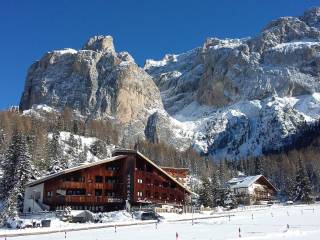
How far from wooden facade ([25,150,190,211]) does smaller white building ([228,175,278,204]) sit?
32.6 m

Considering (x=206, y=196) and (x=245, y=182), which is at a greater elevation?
(x=245, y=182)

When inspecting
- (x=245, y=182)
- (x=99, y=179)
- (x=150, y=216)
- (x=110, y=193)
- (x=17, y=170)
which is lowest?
(x=150, y=216)

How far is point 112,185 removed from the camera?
91.3 m

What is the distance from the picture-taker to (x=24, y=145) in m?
83.4

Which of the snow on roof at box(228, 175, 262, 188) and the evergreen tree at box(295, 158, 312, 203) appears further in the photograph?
the snow on roof at box(228, 175, 262, 188)

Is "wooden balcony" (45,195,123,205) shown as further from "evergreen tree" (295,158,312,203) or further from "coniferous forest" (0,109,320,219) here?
"evergreen tree" (295,158,312,203)

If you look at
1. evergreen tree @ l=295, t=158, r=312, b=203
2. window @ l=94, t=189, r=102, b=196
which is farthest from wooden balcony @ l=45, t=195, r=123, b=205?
evergreen tree @ l=295, t=158, r=312, b=203

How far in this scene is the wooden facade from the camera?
278 feet

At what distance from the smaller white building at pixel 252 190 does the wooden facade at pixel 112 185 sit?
3257 centimetres

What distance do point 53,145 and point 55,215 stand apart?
64.0 metres

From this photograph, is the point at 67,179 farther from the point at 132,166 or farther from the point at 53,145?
the point at 53,145

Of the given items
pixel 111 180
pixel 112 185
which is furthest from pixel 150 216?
pixel 111 180

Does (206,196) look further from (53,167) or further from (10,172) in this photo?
(10,172)

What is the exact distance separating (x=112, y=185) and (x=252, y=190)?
54.2m
